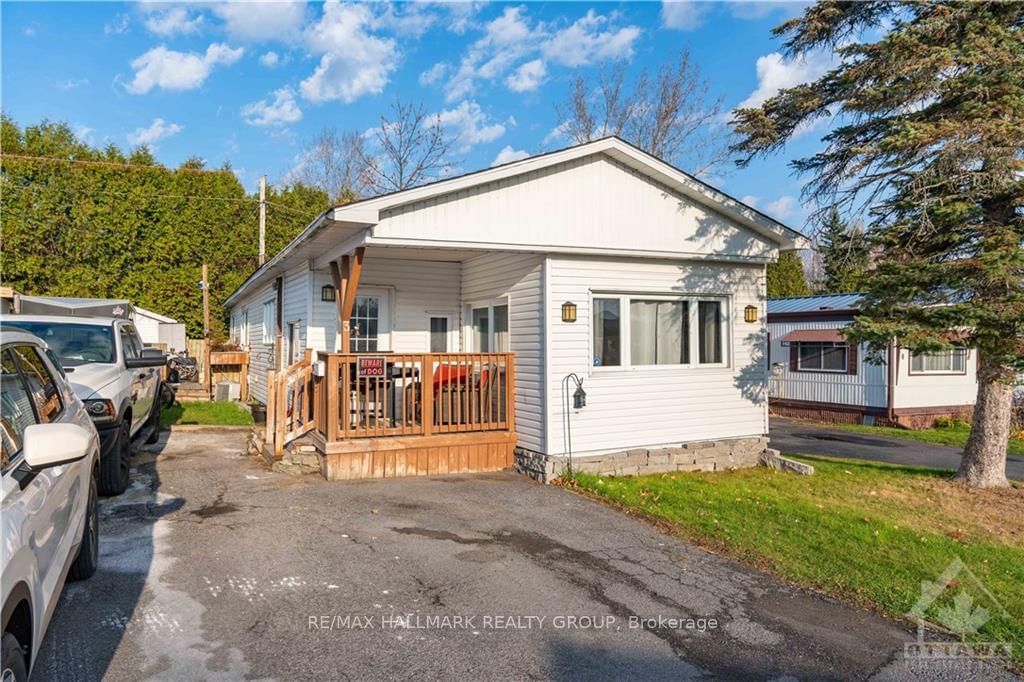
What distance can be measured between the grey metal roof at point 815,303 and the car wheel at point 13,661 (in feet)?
57.1

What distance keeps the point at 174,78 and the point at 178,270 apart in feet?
30.8

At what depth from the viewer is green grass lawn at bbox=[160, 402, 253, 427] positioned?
1225cm

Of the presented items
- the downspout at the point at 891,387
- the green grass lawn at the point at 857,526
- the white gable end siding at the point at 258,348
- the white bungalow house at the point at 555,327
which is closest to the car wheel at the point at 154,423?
the white bungalow house at the point at 555,327

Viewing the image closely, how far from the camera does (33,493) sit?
262cm

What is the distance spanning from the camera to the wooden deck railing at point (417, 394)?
7742 millimetres

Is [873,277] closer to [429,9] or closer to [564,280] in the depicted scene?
[564,280]

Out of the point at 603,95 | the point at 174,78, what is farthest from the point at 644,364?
the point at 603,95

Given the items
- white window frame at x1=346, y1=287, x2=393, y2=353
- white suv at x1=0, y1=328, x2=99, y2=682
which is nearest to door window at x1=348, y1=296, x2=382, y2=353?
white window frame at x1=346, y1=287, x2=393, y2=353

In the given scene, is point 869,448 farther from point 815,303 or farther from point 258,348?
point 258,348

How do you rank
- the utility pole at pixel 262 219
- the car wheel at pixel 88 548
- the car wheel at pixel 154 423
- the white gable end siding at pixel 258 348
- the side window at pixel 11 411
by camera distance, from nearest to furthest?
the side window at pixel 11 411
the car wheel at pixel 88 548
the car wheel at pixel 154 423
the white gable end siding at pixel 258 348
the utility pole at pixel 262 219

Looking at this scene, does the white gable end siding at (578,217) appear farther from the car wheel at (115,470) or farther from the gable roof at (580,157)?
the car wheel at (115,470)

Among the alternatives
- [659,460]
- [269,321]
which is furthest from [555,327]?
[269,321]

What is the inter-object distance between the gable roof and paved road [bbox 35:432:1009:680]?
10.5 feet

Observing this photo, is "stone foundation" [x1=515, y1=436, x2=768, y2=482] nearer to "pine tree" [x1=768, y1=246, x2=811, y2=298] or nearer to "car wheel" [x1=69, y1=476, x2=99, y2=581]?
"car wheel" [x1=69, y1=476, x2=99, y2=581]
